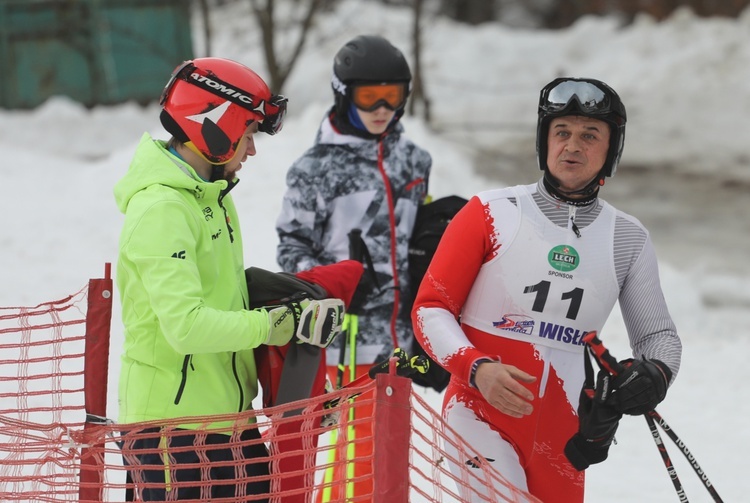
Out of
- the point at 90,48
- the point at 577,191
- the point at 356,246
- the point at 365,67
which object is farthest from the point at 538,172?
the point at 577,191

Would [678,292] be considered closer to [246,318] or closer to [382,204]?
[382,204]

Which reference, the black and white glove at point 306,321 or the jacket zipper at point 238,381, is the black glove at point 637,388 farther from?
the jacket zipper at point 238,381

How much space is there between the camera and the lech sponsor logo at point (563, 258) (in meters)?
3.64

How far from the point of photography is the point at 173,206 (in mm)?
3453

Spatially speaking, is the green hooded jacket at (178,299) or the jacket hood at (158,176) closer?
the green hooded jacket at (178,299)

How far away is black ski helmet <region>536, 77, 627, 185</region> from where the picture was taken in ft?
12.0

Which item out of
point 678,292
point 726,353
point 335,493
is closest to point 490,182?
point 678,292

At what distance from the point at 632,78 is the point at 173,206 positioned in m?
18.1

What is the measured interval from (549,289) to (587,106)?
60 cm

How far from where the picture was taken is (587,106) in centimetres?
365

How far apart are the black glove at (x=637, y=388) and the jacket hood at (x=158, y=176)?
1.39 m

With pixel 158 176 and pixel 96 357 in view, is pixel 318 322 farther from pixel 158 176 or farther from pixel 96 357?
pixel 96 357

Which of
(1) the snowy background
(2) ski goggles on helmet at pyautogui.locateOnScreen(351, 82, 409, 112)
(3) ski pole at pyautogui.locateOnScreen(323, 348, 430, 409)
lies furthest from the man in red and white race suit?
(1) the snowy background

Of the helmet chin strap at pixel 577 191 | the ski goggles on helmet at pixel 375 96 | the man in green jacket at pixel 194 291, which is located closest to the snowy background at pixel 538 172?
the ski goggles on helmet at pixel 375 96
